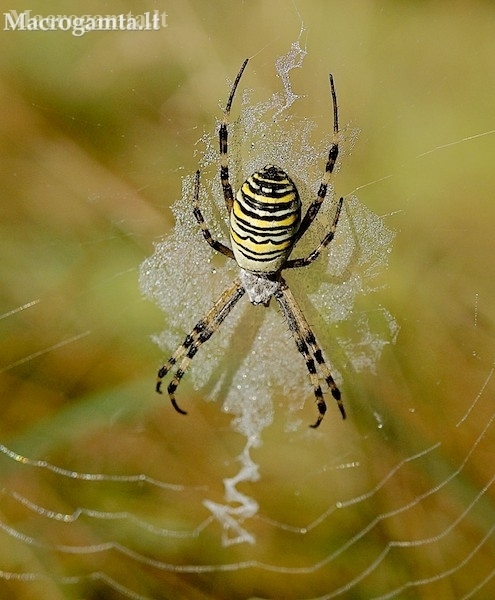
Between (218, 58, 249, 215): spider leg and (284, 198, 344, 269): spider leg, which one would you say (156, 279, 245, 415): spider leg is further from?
(218, 58, 249, 215): spider leg

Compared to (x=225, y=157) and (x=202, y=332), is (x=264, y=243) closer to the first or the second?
(x=225, y=157)

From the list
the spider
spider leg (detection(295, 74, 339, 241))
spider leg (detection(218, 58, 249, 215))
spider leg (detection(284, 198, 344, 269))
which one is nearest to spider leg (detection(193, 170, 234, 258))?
the spider

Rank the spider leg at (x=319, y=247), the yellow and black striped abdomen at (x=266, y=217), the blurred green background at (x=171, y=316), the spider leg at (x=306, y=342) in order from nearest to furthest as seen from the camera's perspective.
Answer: the yellow and black striped abdomen at (x=266, y=217) < the blurred green background at (x=171, y=316) < the spider leg at (x=319, y=247) < the spider leg at (x=306, y=342)

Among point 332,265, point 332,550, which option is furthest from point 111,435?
point 332,265

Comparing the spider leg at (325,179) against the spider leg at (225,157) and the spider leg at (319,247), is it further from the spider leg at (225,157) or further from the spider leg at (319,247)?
the spider leg at (225,157)

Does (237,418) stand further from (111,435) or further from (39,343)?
(39,343)

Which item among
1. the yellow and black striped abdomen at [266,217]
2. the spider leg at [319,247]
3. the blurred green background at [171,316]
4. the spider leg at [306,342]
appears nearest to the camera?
the yellow and black striped abdomen at [266,217]

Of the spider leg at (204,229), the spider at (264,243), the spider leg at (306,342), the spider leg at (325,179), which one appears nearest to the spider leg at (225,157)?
the spider at (264,243)

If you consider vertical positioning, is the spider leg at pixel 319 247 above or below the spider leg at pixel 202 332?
above
